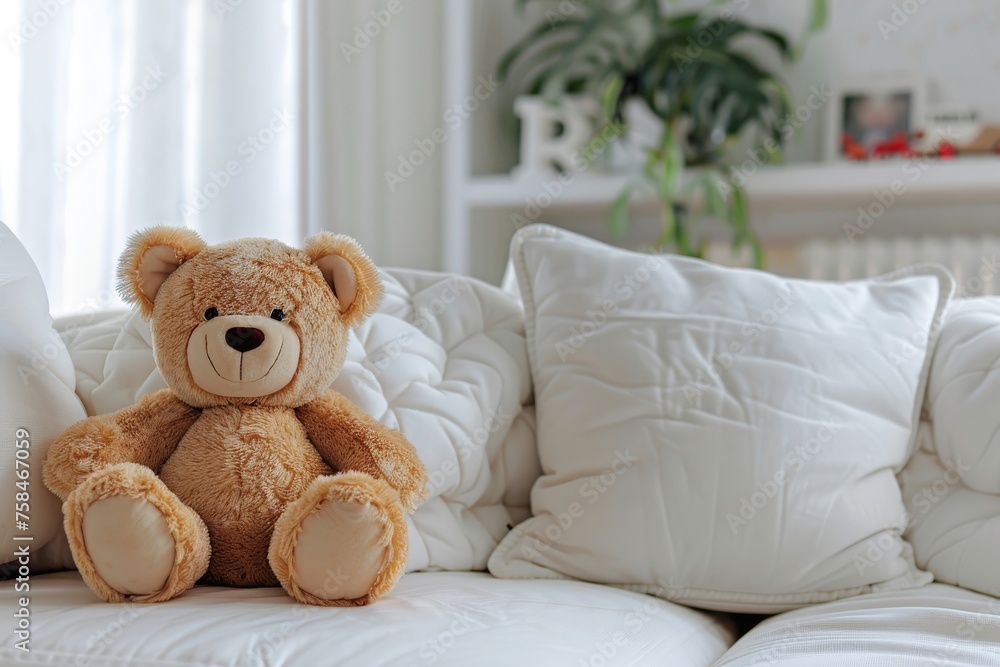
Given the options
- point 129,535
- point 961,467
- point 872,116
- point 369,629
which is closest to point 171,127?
point 129,535

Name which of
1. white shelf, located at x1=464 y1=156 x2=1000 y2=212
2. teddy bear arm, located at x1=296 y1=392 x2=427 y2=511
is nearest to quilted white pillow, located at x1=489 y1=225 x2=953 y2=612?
teddy bear arm, located at x1=296 y1=392 x2=427 y2=511

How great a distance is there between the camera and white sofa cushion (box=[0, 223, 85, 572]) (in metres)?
0.87

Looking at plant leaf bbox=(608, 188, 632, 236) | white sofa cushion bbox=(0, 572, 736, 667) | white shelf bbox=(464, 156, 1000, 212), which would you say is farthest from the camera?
plant leaf bbox=(608, 188, 632, 236)

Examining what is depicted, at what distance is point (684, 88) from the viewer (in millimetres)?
2301

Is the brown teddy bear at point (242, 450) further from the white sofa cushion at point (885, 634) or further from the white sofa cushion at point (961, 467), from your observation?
the white sofa cushion at point (961, 467)

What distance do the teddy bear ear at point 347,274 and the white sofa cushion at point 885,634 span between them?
49 centimetres

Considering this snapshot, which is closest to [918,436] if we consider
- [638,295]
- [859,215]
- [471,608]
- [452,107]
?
[638,295]

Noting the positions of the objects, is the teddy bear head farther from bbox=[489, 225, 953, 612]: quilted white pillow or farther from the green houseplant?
the green houseplant

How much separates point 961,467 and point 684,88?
1429 mm

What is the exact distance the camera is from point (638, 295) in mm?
1161

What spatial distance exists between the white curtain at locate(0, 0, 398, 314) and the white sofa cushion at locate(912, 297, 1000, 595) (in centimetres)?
130

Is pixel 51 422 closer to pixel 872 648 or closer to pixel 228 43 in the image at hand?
pixel 872 648

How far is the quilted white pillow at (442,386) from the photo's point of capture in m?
1.03

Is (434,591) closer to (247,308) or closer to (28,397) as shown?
(247,308)
